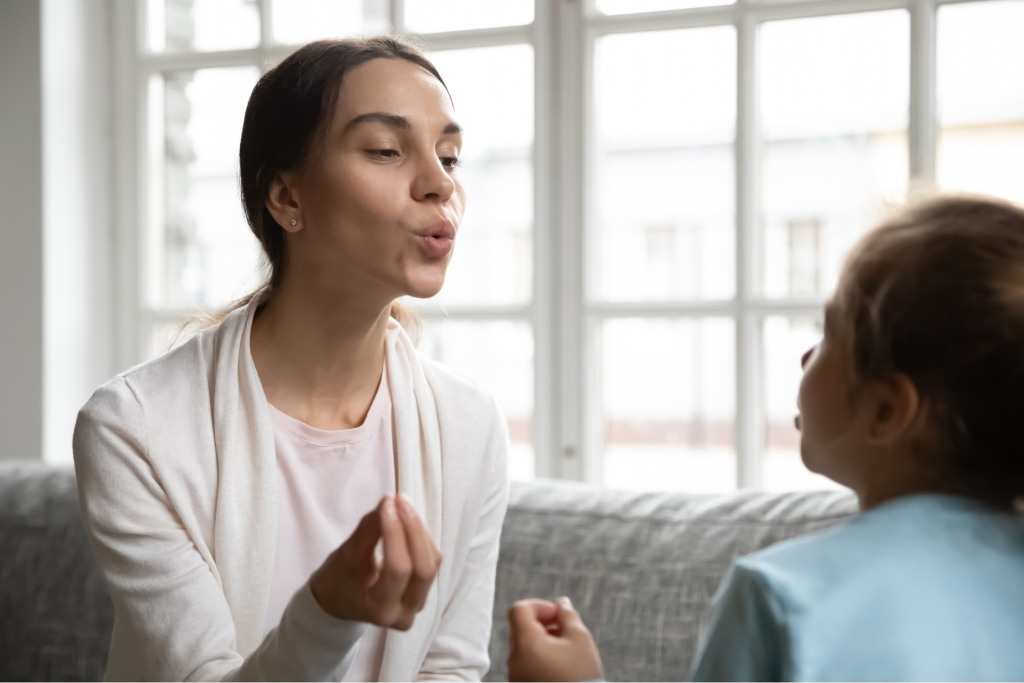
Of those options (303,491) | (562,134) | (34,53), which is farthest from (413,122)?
(34,53)

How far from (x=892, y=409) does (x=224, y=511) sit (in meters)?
0.79

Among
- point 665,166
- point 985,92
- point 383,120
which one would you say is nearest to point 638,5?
point 665,166

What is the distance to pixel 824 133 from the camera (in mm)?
2051

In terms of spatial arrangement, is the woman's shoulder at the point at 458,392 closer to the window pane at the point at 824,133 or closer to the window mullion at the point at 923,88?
the window pane at the point at 824,133

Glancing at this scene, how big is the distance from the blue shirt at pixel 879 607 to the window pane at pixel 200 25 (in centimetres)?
225

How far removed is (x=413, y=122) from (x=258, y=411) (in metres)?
0.43

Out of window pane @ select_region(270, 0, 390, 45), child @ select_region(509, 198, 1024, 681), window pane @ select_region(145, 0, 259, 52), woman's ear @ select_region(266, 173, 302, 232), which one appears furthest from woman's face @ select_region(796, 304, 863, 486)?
window pane @ select_region(145, 0, 259, 52)

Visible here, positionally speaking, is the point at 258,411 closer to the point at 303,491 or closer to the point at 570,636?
the point at 303,491

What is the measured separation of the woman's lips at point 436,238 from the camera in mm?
1150

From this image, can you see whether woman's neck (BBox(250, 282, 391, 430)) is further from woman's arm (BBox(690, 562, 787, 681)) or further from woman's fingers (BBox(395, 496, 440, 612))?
woman's arm (BBox(690, 562, 787, 681))

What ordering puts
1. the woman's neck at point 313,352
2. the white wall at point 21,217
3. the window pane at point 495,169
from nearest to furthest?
1. the woman's neck at point 313,352
2. the window pane at point 495,169
3. the white wall at point 21,217

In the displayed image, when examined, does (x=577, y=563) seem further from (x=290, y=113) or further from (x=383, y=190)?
(x=290, y=113)

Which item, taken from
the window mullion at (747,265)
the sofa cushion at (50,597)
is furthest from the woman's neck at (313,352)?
the window mullion at (747,265)

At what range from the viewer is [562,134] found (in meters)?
2.18
